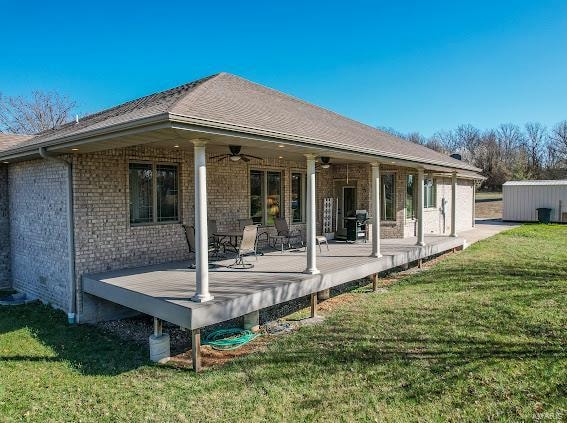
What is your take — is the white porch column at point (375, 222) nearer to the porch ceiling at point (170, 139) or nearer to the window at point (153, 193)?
the porch ceiling at point (170, 139)

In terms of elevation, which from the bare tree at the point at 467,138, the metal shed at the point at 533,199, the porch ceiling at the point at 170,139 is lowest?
the metal shed at the point at 533,199

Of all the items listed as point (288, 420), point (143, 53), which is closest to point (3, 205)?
point (288, 420)

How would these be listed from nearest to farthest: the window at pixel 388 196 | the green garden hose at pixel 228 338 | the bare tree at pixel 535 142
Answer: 1. the green garden hose at pixel 228 338
2. the window at pixel 388 196
3. the bare tree at pixel 535 142

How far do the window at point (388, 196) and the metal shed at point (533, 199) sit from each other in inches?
716

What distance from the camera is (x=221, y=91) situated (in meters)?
8.16

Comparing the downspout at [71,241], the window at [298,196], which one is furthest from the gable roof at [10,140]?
the window at [298,196]

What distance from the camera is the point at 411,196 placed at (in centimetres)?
1437

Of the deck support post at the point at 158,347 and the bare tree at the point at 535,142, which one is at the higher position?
the bare tree at the point at 535,142

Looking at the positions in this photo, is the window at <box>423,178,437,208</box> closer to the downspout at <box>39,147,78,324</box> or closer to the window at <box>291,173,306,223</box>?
the window at <box>291,173,306,223</box>

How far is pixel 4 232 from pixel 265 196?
21.7ft

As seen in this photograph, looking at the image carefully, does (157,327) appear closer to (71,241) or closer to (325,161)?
(71,241)

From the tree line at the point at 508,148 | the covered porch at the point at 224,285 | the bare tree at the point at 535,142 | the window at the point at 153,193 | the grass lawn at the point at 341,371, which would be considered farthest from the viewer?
the bare tree at the point at 535,142

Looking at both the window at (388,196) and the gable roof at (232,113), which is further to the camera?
the window at (388,196)

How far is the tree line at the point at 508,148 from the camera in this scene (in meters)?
52.2
